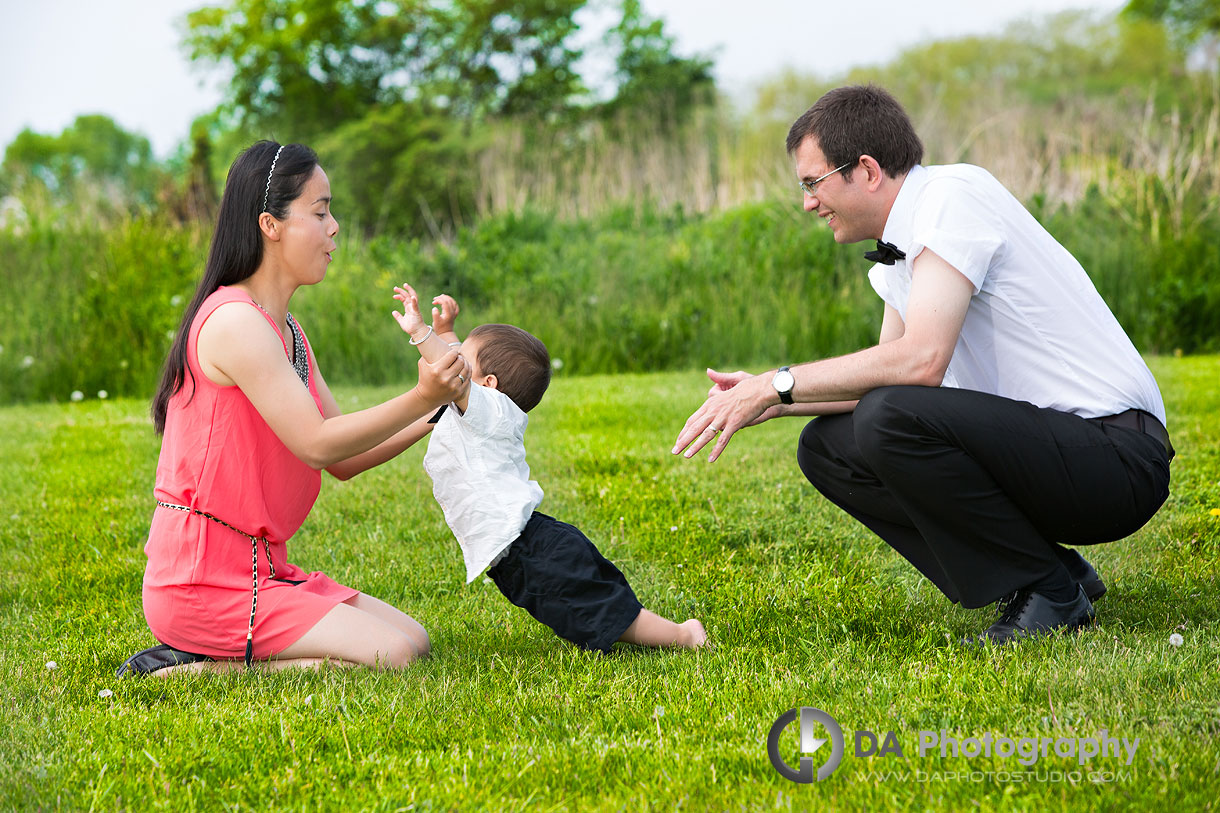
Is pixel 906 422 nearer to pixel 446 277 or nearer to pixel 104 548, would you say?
pixel 104 548

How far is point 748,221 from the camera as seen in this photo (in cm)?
1127

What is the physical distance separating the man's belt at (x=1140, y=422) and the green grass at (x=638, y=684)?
0.56 metres

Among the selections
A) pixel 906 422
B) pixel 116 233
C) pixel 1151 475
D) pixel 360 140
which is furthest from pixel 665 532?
pixel 360 140

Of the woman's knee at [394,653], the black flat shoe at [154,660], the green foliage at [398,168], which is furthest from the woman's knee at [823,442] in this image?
the green foliage at [398,168]

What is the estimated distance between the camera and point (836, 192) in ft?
10.8

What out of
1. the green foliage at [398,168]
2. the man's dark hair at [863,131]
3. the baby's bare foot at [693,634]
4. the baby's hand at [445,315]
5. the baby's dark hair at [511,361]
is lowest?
the baby's bare foot at [693,634]

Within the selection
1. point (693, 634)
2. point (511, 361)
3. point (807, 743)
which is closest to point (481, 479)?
point (511, 361)

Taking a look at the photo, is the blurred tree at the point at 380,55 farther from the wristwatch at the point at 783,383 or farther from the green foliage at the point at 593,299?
the wristwatch at the point at 783,383

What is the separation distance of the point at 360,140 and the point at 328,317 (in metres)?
18.0

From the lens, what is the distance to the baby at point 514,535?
310 centimetres

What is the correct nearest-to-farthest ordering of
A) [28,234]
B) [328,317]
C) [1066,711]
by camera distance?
1. [1066,711]
2. [328,317]
3. [28,234]

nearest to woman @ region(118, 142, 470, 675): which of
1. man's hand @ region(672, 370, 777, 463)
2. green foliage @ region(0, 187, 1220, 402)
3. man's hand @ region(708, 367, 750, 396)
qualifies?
man's hand @ region(672, 370, 777, 463)

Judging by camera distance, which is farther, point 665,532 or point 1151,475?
point 665,532

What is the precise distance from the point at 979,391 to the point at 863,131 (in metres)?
0.84
